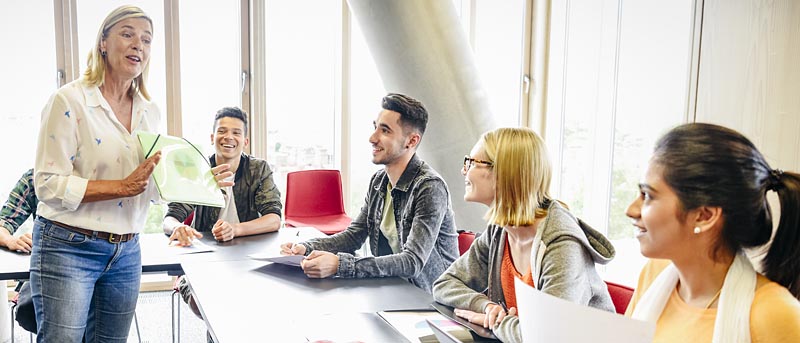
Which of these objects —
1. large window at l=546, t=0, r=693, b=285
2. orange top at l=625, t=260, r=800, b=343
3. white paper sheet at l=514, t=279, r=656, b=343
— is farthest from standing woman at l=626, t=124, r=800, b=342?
large window at l=546, t=0, r=693, b=285

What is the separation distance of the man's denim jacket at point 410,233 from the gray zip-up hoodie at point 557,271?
30 centimetres

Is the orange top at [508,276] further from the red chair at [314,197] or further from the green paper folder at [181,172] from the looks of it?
the red chair at [314,197]

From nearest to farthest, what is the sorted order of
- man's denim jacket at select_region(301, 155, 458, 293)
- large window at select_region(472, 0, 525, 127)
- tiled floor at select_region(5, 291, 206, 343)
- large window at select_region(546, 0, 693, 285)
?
man's denim jacket at select_region(301, 155, 458, 293) < tiled floor at select_region(5, 291, 206, 343) < large window at select_region(546, 0, 693, 285) < large window at select_region(472, 0, 525, 127)

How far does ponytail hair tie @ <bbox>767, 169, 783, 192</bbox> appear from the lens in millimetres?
1282

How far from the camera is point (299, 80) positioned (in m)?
5.48

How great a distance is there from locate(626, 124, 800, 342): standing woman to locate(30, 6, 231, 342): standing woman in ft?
5.08

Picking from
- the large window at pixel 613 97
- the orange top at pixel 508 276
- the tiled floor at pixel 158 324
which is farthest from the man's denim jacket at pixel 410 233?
the large window at pixel 613 97

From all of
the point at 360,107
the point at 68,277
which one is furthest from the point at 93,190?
the point at 360,107

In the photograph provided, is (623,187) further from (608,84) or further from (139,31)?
(139,31)

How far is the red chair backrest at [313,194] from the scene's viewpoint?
187 inches

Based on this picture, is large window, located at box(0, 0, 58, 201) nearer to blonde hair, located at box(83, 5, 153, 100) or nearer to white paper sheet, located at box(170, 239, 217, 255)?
white paper sheet, located at box(170, 239, 217, 255)

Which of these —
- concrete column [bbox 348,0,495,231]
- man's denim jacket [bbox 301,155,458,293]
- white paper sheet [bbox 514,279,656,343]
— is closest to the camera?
white paper sheet [bbox 514,279,656,343]

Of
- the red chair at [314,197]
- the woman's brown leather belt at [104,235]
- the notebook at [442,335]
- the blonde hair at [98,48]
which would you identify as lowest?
the red chair at [314,197]

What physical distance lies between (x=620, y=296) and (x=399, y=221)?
1.05m
